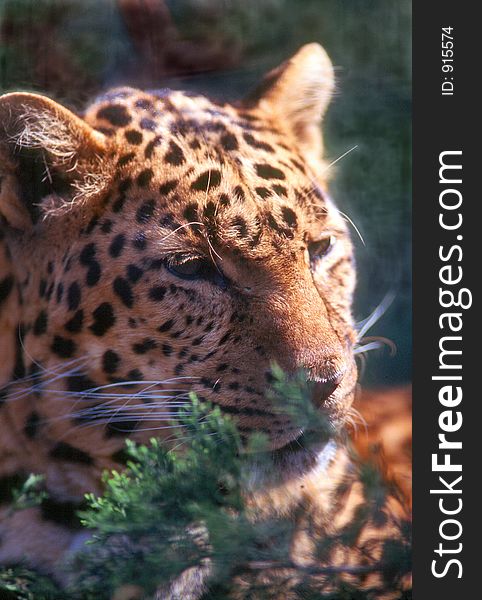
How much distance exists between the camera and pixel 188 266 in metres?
2.05

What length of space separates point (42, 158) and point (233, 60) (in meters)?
0.74

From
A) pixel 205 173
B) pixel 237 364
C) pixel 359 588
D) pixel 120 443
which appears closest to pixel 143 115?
pixel 205 173

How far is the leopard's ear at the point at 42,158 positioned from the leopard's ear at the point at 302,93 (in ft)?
2.05

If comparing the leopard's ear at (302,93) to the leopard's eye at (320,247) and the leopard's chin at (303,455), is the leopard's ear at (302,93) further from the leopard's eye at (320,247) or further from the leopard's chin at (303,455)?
the leopard's chin at (303,455)

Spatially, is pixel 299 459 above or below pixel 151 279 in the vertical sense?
below

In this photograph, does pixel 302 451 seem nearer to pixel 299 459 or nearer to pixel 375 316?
pixel 299 459

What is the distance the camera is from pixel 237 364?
1986mm

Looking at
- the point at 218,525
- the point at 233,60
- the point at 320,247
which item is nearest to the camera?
the point at 218,525

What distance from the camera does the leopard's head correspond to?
1.99 m

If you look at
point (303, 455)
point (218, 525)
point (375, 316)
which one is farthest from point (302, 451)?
point (218, 525)

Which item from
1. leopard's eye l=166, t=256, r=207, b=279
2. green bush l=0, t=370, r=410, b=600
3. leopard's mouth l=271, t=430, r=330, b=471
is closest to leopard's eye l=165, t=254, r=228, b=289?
leopard's eye l=166, t=256, r=207, b=279

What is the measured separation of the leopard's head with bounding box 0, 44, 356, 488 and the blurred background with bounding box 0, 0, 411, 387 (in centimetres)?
23

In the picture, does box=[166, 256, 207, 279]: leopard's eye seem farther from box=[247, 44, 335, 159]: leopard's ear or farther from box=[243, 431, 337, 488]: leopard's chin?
box=[247, 44, 335, 159]: leopard's ear

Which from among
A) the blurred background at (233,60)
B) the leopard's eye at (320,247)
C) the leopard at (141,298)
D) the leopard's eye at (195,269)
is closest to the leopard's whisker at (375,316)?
the blurred background at (233,60)
